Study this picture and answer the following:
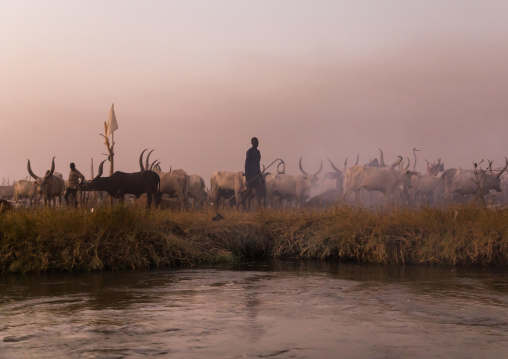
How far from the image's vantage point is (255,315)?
6152 mm

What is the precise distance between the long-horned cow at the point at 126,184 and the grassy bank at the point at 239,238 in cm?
429

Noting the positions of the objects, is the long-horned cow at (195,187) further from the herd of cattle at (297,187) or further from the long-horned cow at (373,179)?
the long-horned cow at (373,179)

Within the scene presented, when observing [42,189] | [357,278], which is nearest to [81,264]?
[357,278]

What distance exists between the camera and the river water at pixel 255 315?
15.6ft

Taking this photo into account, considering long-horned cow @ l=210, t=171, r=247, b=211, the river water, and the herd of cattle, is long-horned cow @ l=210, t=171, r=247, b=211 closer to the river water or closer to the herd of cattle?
the herd of cattle

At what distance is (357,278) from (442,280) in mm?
1157

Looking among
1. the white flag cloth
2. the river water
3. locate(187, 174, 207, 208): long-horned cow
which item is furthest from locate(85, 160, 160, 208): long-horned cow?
locate(187, 174, 207, 208): long-horned cow

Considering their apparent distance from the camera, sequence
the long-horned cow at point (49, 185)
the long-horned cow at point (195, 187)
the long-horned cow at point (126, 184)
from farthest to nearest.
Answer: the long-horned cow at point (195, 187)
the long-horned cow at point (49, 185)
the long-horned cow at point (126, 184)

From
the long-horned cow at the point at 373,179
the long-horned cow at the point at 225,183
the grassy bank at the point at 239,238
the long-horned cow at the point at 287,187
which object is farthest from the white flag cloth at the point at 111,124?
the long-horned cow at the point at 373,179

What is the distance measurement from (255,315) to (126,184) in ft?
36.2

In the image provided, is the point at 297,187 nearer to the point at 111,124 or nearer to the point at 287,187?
the point at 287,187

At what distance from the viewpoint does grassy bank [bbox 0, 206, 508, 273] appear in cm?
984

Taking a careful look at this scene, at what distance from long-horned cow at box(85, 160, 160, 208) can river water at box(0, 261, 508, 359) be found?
7.15 meters

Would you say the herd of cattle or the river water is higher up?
the herd of cattle
